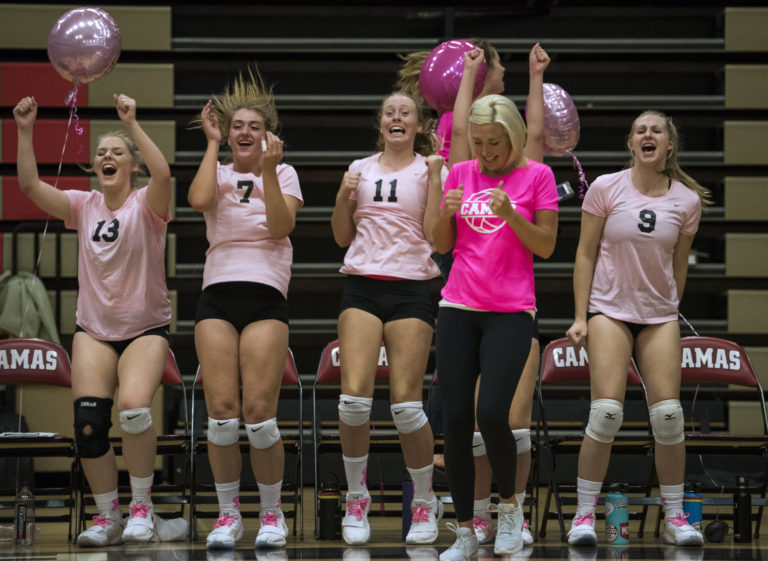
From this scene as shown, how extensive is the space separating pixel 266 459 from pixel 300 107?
338 centimetres

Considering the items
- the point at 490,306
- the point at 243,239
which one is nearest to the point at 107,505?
the point at 243,239

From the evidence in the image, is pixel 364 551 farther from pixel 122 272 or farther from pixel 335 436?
pixel 122 272

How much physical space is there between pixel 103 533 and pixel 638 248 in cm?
220

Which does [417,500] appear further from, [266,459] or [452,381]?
[452,381]

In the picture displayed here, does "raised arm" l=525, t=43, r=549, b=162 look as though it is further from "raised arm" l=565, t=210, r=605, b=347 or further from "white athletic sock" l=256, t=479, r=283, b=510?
"white athletic sock" l=256, t=479, r=283, b=510

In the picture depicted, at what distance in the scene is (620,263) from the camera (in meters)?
3.79

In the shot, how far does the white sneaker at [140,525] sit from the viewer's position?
3.65 metres

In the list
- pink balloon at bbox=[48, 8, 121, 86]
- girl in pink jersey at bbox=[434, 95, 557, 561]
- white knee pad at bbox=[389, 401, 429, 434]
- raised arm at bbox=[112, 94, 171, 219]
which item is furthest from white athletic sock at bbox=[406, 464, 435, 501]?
pink balloon at bbox=[48, 8, 121, 86]

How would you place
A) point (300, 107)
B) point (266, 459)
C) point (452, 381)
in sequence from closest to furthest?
point (452, 381) → point (266, 459) → point (300, 107)

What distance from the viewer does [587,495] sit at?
3.65 metres

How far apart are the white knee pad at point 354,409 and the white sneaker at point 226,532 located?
0.52 m

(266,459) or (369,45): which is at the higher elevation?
(369,45)

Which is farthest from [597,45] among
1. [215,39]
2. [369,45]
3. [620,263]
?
[620,263]

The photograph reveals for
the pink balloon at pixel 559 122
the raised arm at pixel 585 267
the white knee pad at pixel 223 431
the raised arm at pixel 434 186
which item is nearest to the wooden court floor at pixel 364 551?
the white knee pad at pixel 223 431
